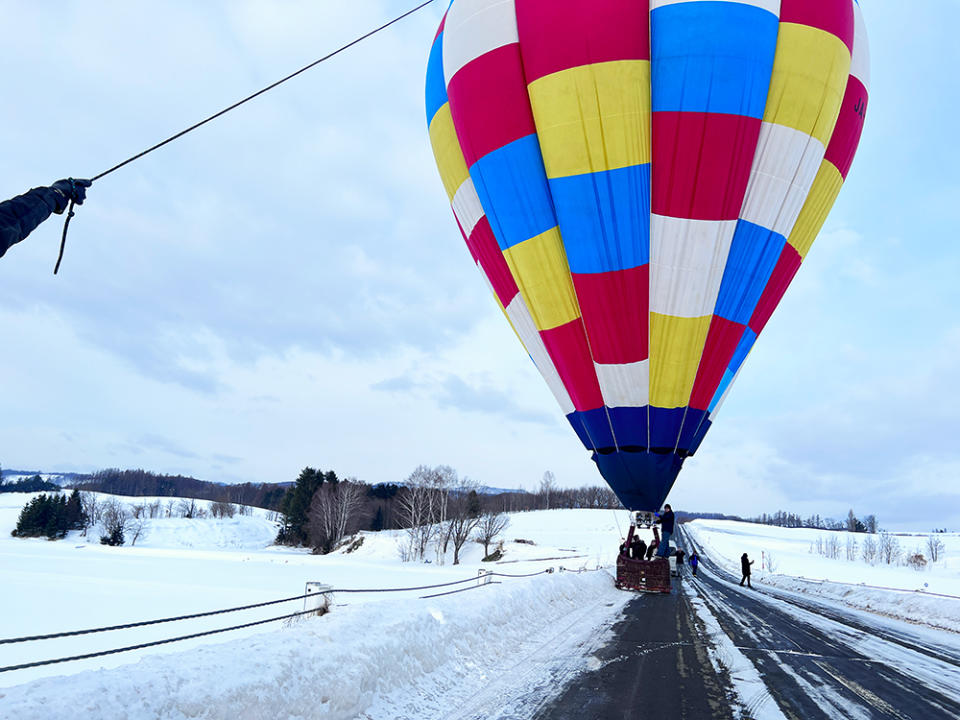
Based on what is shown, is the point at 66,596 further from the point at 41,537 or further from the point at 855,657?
the point at 41,537

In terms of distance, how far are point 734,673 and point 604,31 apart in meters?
10.0

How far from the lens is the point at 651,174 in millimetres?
10156

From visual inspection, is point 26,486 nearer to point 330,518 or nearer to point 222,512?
point 222,512

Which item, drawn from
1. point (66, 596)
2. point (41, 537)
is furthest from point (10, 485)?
point (66, 596)

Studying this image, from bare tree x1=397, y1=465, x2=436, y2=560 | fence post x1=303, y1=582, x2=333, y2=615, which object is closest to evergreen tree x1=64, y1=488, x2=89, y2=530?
bare tree x1=397, y1=465, x2=436, y2=560

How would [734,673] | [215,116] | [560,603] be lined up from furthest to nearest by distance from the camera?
[560,603] → [734,673] → [215,116]

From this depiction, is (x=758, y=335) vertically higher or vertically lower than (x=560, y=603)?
higher

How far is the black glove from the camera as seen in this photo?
3.32m

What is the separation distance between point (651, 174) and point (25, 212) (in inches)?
372

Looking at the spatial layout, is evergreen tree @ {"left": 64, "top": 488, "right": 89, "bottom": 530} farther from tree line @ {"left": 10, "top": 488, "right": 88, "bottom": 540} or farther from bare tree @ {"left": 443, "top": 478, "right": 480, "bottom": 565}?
bare tree @ {"left": 443, "top": 478, "right": 480, "bottom": 565}

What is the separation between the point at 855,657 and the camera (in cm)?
761

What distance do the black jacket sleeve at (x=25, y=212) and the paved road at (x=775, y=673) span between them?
16.2ft

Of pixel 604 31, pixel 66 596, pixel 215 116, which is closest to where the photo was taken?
pixel 215 116

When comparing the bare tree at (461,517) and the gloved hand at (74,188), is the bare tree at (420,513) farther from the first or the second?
the gloved hand at (74,188)
